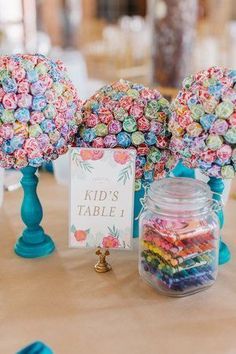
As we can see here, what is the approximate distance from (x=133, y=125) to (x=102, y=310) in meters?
0.39

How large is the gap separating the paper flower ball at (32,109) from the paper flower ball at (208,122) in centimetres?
24

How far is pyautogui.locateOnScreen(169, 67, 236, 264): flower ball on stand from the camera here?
3.13 ft

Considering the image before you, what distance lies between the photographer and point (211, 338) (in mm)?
874

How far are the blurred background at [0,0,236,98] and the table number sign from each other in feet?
3.39

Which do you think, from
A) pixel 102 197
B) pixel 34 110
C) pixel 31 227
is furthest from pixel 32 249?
pixel 34 110

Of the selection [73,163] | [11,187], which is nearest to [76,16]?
[11,187]

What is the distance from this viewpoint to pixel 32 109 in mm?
1013

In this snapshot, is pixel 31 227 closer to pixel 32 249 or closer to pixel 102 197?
pixel 32 249

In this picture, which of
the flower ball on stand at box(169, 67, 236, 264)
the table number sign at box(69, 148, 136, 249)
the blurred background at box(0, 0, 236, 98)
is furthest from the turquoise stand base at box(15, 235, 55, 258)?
the blurred background at box(0, 0, 236, 98)

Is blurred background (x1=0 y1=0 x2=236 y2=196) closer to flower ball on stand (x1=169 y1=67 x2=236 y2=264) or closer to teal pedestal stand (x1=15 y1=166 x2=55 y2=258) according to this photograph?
teal pedestal stand (x1=15 y1=166 x2=55 y2=258)

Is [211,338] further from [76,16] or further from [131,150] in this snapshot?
[76,16]

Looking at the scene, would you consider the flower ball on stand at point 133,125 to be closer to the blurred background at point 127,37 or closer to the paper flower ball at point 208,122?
the paper flower ball at point 208,122

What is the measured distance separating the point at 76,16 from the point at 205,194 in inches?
310

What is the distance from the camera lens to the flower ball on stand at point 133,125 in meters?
1.06
